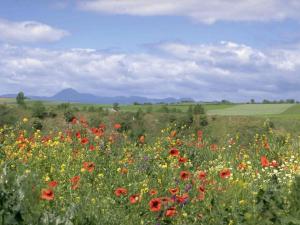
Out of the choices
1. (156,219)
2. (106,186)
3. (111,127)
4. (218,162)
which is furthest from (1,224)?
(111,127)

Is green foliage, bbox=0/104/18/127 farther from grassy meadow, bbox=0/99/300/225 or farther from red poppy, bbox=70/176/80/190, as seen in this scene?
red poppy, bbox=70/176/80/190

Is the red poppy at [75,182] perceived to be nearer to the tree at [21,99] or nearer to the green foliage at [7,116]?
the green foliage at [7,116]

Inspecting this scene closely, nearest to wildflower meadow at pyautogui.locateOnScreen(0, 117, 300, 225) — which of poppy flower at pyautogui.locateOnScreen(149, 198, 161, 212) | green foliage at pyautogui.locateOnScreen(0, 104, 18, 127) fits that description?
poppy flower at pyautogui.locateOnScreen(149, 198, 161, 212)

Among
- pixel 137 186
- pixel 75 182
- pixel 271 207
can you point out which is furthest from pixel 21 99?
pixel 271 207

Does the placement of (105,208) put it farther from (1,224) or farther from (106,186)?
(1,224)

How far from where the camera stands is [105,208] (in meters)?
7.43

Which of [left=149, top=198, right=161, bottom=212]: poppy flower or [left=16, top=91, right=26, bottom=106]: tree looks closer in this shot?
[left=149, top=198, right=161, bottom=212]: poppy flower

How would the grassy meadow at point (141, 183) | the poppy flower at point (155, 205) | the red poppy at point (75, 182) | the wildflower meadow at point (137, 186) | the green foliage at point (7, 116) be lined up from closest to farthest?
the wildflower meadow at point (137, 186) → the grassy meadow at point (141, 183) → the poppy flower at point (155, 205) → the red poppy at point (75, 182) → the green foliage at point (7, 116)

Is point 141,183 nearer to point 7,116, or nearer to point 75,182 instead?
point 75,182

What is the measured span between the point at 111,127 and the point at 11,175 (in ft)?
69.5

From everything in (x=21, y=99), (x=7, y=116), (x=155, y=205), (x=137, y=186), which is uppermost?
(x=21, y=99)

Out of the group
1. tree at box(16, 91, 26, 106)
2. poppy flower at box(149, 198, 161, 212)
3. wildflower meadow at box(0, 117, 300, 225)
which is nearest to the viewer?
wildflower meadow at box(0, 117, 300, 225)

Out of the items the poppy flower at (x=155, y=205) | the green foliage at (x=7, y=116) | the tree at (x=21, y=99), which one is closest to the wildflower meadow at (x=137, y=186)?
the poppy flower at (x=155, y=205)

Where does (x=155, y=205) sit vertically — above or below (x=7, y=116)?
below
